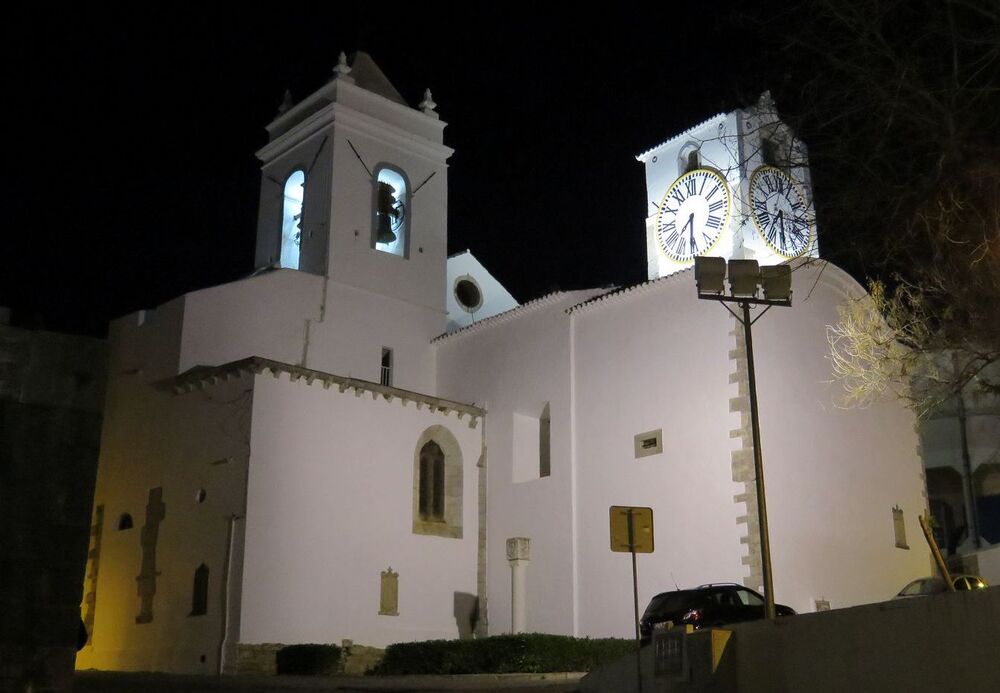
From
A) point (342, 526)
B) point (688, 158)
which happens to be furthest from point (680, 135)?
point (342, 526)

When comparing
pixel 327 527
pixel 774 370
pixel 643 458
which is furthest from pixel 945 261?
pixel 327 527

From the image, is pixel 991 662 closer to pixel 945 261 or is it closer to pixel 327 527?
pixel 945 261

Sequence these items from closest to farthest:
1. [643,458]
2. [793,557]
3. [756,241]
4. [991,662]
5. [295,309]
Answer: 1. [991,662]
2. [793,557]
3. [643,458]
4. [756,241]
5. [295,309]

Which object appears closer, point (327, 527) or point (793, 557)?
point (793, 557)

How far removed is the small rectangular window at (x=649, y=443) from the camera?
2284 cm

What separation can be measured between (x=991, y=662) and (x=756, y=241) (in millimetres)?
16432

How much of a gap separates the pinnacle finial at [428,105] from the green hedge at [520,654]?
1648cm

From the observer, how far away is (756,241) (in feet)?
80.9

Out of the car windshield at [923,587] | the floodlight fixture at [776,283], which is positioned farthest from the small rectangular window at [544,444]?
the floodlight fixture at [776,283]

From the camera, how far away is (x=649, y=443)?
75.6 feet

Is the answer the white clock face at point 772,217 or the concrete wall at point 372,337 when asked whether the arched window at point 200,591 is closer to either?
the concrete wall at point 372,337

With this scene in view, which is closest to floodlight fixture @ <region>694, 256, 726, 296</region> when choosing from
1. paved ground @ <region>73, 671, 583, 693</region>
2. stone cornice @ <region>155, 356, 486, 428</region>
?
paved ground @ <region>73, 671, 583, 693</region>

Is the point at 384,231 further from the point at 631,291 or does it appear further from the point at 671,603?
the point at 671,603

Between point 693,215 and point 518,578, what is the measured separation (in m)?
9.18
